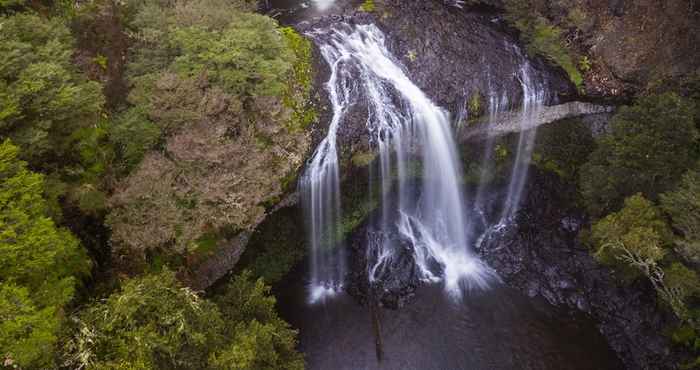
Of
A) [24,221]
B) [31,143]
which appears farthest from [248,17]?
[24,221]

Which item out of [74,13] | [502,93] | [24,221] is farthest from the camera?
[502,93]

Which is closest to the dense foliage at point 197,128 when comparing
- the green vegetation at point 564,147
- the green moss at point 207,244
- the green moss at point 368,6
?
the green moss at point 207,244

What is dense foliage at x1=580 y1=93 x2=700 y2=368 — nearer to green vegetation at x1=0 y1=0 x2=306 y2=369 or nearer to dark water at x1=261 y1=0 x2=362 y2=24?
green vegetation at x1=0 y1=0 x2=306 y2=369

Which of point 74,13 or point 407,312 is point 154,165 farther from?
point 407,312

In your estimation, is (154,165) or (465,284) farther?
(465,284)

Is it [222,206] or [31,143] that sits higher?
[31,143]

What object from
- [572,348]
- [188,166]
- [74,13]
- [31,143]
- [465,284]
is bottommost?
[572,348]

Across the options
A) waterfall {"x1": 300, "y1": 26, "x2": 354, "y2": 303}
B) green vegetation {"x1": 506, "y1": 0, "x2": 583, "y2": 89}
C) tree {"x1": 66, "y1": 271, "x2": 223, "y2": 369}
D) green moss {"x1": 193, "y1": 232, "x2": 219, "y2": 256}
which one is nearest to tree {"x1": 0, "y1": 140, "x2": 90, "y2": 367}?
tree {"x1": 66, "y1": 271, "x2": 223, "y2": 369}
